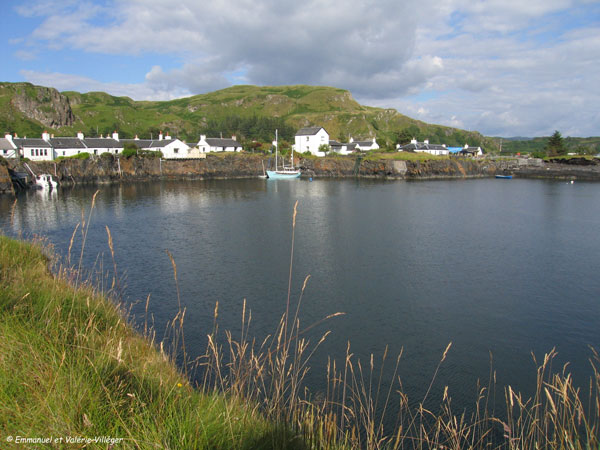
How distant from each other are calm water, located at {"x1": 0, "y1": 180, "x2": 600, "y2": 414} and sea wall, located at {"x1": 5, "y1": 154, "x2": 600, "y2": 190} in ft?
103

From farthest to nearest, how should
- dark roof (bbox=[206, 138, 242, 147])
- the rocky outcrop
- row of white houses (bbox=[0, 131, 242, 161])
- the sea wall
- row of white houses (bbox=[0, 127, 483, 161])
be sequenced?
dark roof (bbox=[206, 138, 242, 147]), the sea wall, row of white houses (bbox=[0, 127, 483, 161]), row of white houses (bbox=[0, 131, 242, 161]), the rocky outcrop

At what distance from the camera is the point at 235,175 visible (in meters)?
93.3

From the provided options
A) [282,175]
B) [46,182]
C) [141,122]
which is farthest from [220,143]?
[141,122]

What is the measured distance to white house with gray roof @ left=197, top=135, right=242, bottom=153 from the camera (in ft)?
324

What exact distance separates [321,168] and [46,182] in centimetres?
6003

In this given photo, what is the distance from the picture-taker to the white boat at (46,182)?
214ft

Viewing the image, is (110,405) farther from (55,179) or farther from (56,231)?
(55,179)

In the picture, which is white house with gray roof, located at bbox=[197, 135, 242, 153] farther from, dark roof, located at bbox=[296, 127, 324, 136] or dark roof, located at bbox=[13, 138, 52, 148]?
dark roof, located at bbox=[13, 138, 52, 148]

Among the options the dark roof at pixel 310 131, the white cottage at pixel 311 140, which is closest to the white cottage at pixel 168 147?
the white cottage at pixel 311 140

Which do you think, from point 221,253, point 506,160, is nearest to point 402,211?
point 221,253

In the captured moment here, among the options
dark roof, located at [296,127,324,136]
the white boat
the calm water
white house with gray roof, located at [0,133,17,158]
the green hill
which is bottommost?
the calm water

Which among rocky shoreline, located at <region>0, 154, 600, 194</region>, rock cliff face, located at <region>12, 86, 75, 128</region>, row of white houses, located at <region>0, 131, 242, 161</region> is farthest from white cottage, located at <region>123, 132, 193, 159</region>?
rock cliff face, located at <region>12, 86, 75, 128</region>

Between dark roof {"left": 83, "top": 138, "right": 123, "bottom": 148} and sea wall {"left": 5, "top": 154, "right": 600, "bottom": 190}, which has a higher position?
dark roof {"left": 83, "top": 138, "right": 123, "bottom": 148}

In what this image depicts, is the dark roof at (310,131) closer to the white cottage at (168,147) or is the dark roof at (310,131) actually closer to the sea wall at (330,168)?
the sea wall at (330,168)
